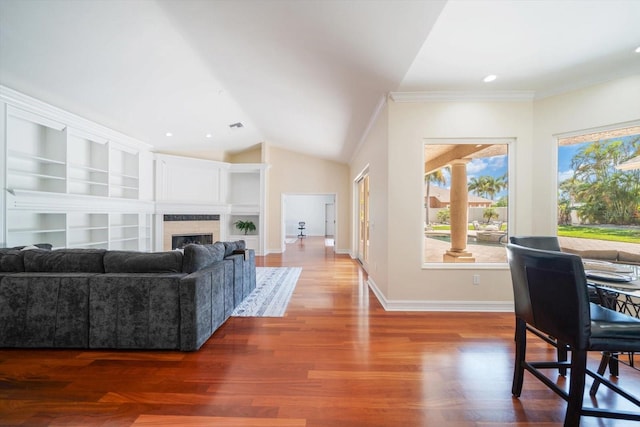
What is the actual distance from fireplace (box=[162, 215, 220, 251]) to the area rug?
8.61ft

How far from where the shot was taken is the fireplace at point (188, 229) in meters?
6.57

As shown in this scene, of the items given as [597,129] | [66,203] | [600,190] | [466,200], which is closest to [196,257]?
[466,200]

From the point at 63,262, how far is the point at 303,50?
10.3 ft

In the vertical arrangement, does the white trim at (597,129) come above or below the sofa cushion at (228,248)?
above

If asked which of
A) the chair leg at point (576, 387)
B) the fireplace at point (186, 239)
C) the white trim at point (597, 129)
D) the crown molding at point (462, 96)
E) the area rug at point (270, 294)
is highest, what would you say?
the crown molding at point (462, 96)

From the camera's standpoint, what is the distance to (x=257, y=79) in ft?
12.4

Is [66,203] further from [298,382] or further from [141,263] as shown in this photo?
[298,382]

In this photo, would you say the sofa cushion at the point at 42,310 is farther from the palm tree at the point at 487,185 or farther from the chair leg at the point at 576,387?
the palm tree at the point at 487,185

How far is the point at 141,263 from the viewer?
7.87ft

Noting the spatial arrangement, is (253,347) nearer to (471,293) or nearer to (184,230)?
(471,293)

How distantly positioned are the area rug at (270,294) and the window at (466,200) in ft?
6.59

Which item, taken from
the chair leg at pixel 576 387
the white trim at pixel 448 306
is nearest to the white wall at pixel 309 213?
the white trim at pixel 448 306

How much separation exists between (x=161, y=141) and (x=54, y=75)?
114 inches

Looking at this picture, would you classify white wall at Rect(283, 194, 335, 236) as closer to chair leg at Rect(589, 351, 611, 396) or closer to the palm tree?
the palm tree
